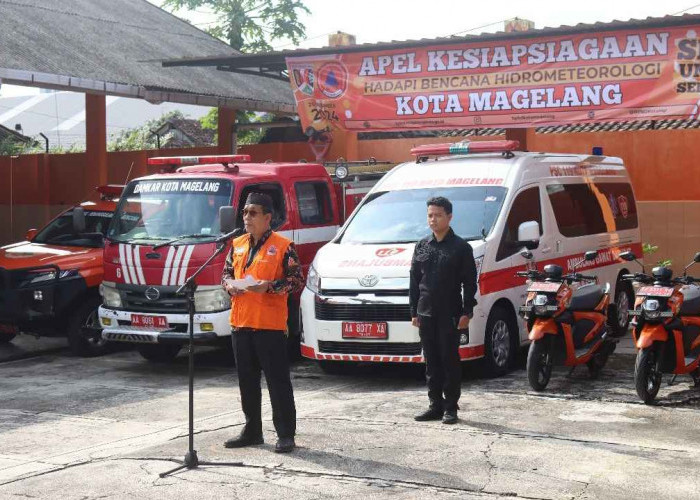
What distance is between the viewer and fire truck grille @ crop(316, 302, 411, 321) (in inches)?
419

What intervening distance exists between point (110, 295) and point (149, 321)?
28.8 inches

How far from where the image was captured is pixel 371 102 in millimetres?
16938

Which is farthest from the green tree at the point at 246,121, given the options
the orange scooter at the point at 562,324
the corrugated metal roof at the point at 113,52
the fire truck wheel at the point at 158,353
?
the orange scooter at the point at 562,324

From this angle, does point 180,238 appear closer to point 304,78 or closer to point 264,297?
point 264,297

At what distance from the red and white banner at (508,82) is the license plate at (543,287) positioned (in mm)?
5368

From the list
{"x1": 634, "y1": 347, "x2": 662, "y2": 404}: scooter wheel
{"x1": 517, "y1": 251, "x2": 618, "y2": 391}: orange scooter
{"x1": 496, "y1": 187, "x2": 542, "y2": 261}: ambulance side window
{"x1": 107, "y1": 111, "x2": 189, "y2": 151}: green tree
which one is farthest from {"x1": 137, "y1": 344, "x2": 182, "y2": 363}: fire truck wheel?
{"x1": 107, "y1": 111, "x2": 189, "y2": 151}: green tree

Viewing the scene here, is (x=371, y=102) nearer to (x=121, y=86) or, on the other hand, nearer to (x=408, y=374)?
(x=121, y=86)

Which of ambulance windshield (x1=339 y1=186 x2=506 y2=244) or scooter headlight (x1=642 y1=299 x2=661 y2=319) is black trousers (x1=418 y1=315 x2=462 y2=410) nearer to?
scooter headlight (x1=642 y1=299 x2=661 y2=319)

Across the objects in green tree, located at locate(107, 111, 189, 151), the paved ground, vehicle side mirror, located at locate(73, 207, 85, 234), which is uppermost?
green tree, located at locate(107, 111, 189, 151)

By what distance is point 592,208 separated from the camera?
13.3 metres

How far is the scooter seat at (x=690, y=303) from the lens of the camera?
10.1 metres

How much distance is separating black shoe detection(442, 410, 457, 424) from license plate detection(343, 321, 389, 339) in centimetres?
184

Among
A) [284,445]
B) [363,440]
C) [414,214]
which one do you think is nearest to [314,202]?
[414,214]

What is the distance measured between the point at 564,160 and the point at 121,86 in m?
7.63
